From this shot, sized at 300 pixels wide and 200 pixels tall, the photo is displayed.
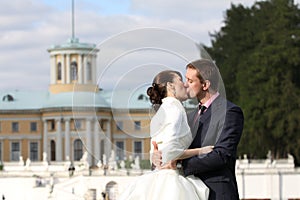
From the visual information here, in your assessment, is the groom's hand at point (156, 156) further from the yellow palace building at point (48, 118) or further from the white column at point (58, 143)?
the white column at point (58, 143)

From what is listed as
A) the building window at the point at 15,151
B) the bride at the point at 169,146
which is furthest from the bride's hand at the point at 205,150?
the building window at the point at 15,151

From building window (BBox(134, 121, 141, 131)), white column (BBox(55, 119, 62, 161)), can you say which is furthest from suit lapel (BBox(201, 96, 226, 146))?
white column (BBox(55, 119, 62, 161))

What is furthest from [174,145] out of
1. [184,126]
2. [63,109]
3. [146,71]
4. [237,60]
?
[63,109]

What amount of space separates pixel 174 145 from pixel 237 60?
38630mm

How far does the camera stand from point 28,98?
67.9m

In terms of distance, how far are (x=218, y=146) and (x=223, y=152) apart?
45 mm

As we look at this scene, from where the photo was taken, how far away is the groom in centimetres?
483

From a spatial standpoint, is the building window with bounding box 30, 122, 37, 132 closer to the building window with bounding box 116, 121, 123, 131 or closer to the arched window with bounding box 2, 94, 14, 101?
the arched window with bounding box 2, 94, 14, 101

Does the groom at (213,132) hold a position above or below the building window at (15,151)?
below

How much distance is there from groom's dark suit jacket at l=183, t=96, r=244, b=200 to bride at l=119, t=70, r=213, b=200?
1.5 inches

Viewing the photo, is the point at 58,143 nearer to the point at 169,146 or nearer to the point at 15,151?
the point at 15,151

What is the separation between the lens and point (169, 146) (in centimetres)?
477

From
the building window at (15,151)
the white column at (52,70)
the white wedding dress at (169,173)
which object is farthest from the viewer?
the white column at (52,70)

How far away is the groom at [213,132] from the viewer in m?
4.83
